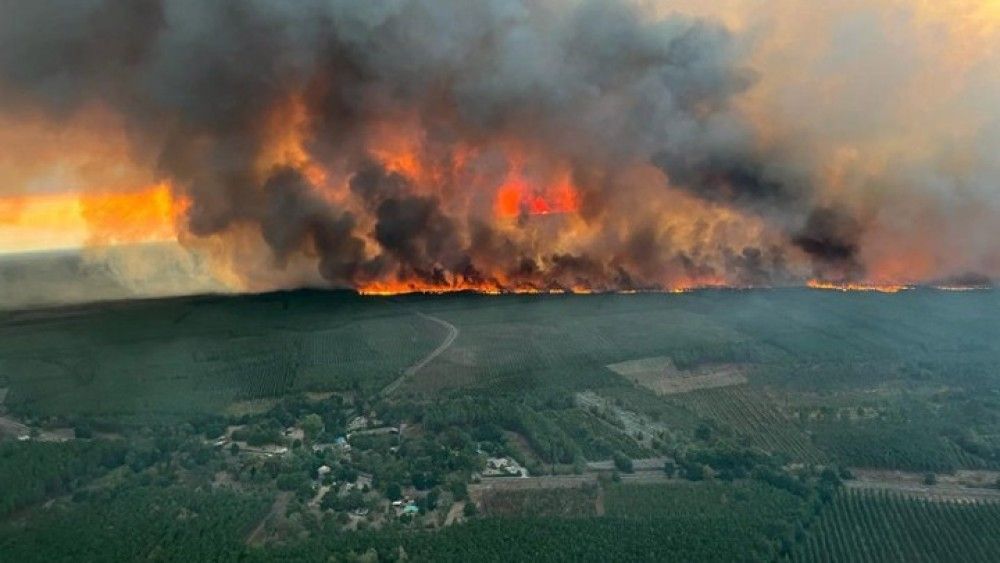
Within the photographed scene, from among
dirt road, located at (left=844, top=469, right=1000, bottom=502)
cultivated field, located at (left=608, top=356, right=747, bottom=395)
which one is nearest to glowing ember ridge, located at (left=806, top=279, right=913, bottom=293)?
cultivated field, located at (left=608, top=356, right=747, bottom=395)

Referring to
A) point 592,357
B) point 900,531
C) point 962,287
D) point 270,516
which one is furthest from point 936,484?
point 962,287

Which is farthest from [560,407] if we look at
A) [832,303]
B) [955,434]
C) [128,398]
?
[832,303]

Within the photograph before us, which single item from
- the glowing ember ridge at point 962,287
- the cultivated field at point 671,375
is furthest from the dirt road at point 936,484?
the glowing ember ridge at point 962,287

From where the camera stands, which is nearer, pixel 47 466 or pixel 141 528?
pixel 141 528

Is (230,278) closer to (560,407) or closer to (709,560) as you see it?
(560,407)

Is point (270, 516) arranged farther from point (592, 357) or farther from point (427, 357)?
point (592, 357)

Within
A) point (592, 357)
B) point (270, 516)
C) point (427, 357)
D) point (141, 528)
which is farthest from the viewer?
point (427, 357)

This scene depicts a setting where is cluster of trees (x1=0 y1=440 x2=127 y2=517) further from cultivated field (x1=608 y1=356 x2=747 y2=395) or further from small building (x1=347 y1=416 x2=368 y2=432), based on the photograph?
cultivated field (x1=608 y1=356 x2=747 y2=395)
